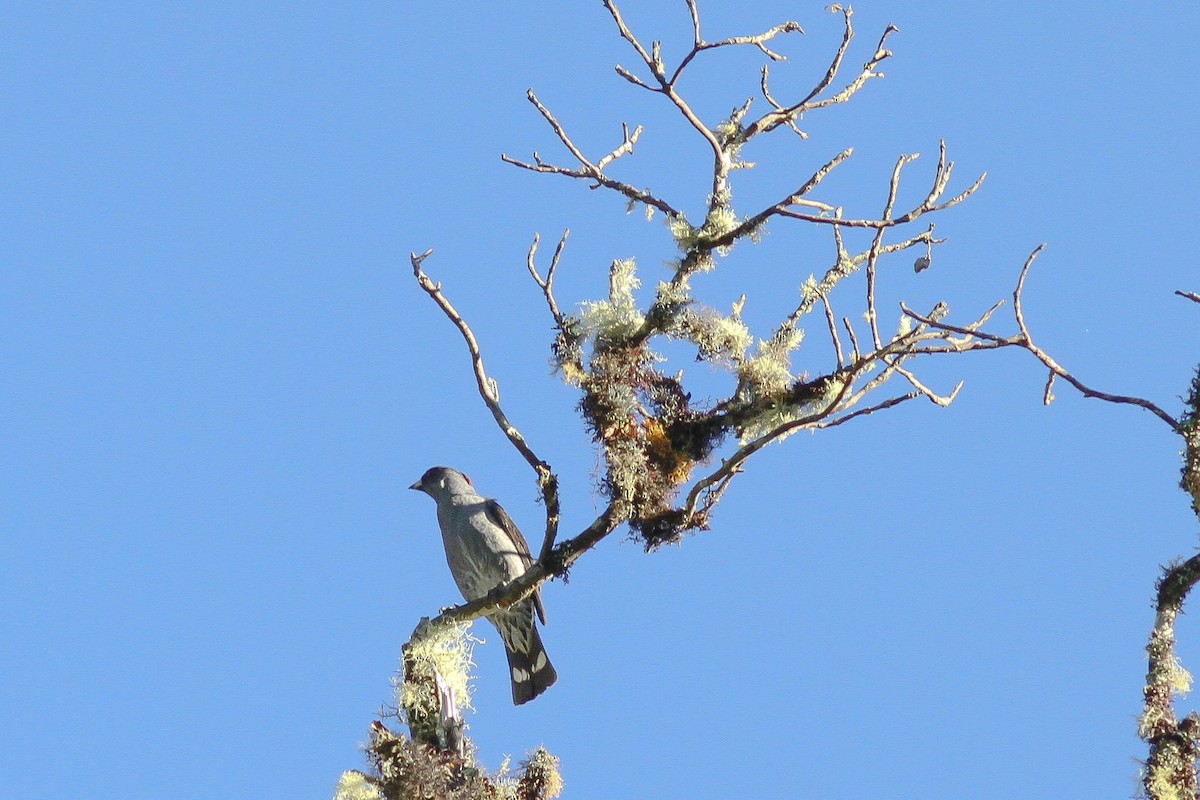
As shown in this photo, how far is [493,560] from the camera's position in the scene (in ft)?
22.6

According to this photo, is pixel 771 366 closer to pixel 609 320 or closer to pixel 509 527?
pixel 609 320

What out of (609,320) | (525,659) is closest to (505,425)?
(609,320)

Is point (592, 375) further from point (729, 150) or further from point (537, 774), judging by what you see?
point (537, 774)

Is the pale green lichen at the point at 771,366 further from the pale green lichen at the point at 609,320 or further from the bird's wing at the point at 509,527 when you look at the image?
the bird's wing at the point at 509,527

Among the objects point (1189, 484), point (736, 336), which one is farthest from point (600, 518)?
point (1189, 484)

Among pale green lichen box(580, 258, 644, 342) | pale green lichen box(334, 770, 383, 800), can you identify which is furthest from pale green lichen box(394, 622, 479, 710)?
pale green lichen box(580, 258, 644, 342)

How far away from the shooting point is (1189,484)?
4000 millimetres

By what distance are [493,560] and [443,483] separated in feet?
2.64

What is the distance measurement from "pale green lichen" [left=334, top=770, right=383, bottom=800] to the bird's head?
10.1 ft

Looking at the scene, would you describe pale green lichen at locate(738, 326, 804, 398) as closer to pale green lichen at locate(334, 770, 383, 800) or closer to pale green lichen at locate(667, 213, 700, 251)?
pale green lichen at locate(667, 213, 700, 251)

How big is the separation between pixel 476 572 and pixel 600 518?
238cm

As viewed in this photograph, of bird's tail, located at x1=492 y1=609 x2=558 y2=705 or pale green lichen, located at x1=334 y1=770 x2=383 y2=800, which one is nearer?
pale green lichen, located at x1=334 y1=770 x2=383 y2=800

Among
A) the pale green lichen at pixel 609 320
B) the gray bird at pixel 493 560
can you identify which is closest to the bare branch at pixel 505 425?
the pale green lichen at pixel 609 320

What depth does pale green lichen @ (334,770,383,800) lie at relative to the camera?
437 centimetres
